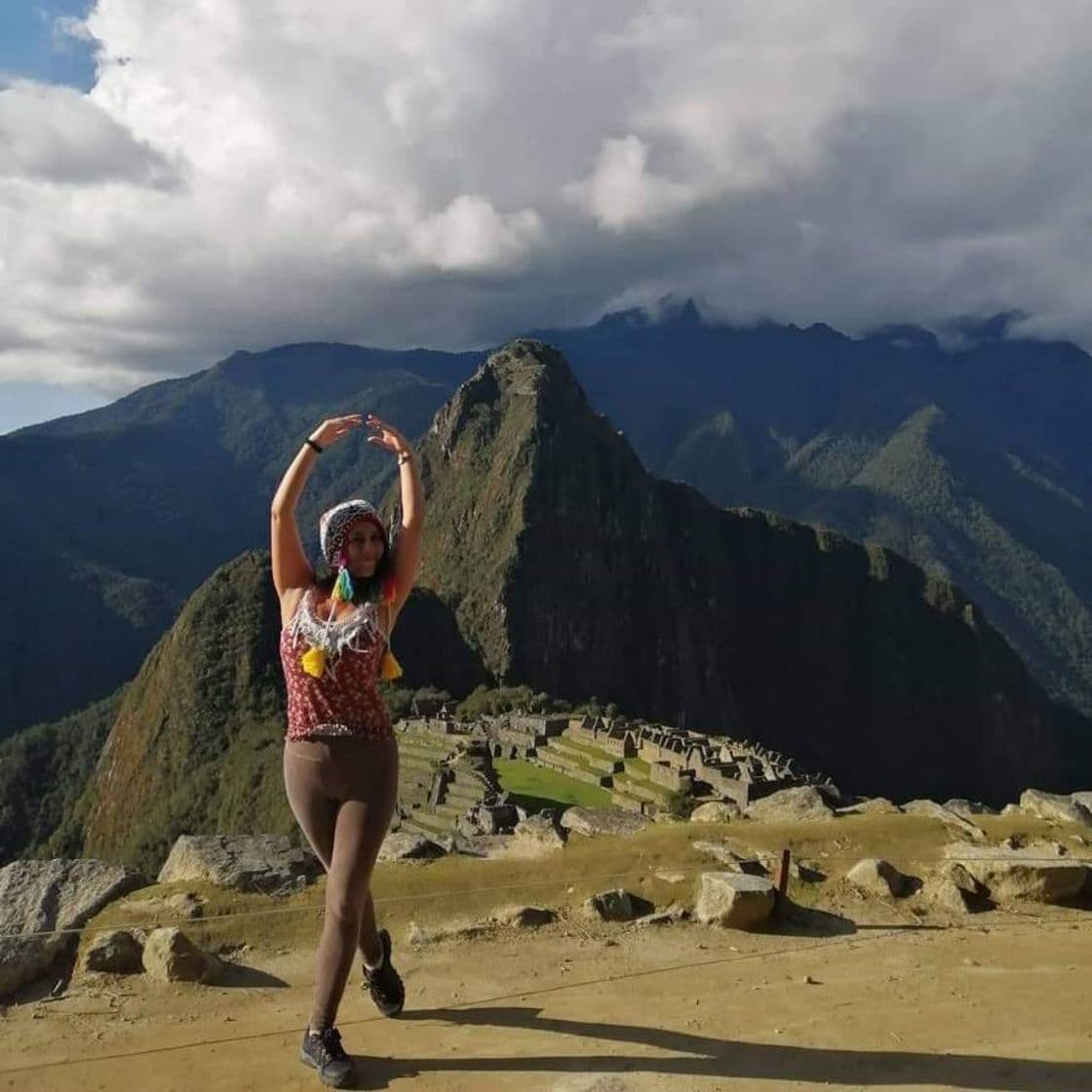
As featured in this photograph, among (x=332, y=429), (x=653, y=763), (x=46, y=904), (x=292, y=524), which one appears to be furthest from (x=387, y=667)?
(x=653, y=763)

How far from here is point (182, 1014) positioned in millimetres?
5414

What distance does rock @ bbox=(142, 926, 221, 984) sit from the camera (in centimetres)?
579

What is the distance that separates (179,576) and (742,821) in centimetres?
19407

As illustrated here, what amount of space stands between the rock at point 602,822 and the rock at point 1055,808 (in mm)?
4714

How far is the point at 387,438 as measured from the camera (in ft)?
17.6

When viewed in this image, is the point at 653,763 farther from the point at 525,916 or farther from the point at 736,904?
the point at 525,916

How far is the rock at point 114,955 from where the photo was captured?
19.3ft

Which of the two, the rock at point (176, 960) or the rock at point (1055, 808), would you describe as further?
the rock at point (1055, 808)

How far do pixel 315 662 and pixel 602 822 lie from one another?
20.6 feet

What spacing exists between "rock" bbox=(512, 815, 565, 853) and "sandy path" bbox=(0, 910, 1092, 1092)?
195 centimetres

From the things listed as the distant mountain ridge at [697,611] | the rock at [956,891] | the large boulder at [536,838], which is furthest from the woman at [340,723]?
the distant mountain ridge at [697,611]

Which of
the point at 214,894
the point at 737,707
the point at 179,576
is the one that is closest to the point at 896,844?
the point at 214,894

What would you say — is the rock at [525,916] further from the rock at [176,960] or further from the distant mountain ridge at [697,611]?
the distant mountain ridge at [697,611]

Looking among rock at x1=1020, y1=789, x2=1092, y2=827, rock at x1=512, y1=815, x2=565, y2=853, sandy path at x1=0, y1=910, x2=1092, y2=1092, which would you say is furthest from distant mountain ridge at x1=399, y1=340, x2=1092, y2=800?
sandy path at x1=0, y1=910, x2=1092, y2=1092
